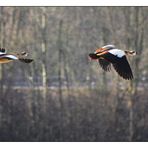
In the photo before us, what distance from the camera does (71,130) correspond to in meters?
5.75

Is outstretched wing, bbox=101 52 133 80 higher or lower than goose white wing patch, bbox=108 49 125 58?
lower

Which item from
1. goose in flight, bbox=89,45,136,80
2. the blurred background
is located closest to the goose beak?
goose in flight, bbox=89,45,136,80

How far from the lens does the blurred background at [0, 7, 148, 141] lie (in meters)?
5.36

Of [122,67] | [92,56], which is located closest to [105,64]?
[122,67]

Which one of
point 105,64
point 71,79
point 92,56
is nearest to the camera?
point 92,56

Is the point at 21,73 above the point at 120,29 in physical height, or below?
below

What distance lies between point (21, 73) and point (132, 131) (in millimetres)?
1225

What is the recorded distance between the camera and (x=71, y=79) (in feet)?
18.6

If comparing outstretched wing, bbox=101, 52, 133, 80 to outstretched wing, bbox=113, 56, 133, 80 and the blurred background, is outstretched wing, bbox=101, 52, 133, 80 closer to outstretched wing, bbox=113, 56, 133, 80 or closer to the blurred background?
outstretched wing, bbox=113, 56, 133, 80

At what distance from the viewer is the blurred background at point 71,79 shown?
5355 millimetres

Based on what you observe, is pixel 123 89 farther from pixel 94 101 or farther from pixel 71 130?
pixel 71 130

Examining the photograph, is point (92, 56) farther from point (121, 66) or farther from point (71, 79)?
point (71, 79)
